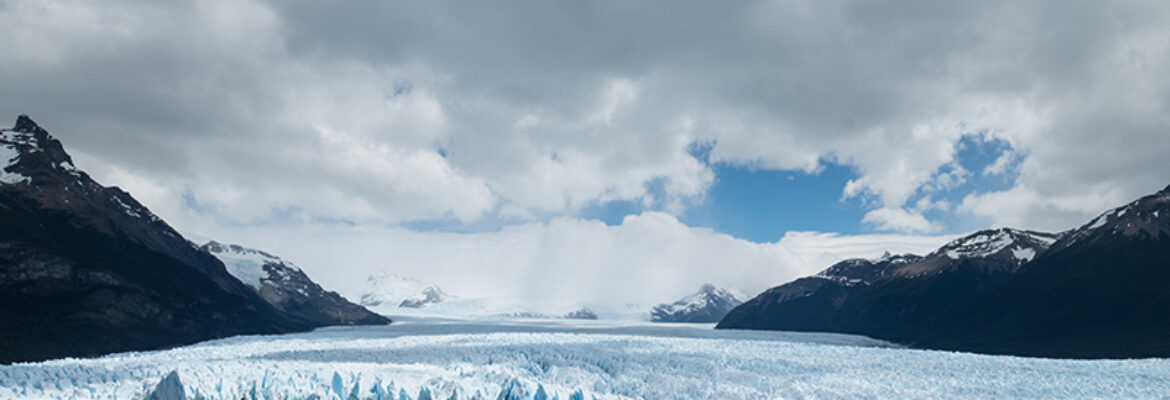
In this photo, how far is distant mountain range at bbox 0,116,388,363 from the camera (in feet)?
184

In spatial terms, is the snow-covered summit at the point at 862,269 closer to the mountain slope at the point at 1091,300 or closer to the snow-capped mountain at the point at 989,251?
the snow-capped mountain at the point at 989,251

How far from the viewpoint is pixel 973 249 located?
130750mm

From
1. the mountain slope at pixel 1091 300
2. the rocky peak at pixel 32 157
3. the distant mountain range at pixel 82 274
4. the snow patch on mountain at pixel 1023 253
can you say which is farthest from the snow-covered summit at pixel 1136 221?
the rocky peak at pixel 32 157

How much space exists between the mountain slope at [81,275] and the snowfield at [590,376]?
25.7m

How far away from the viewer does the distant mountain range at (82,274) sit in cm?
5606

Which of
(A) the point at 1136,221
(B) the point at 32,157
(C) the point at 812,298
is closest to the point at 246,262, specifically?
(B) the point at 32,157

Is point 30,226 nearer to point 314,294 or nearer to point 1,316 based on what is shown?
point 1,316

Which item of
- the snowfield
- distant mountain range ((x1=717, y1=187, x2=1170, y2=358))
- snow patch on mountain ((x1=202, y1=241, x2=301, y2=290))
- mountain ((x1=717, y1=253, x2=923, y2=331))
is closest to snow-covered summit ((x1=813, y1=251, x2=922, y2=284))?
mountain ((x1=717, y1=253, x2=923, y2=331))

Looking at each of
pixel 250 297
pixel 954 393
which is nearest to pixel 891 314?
pixel 954 393

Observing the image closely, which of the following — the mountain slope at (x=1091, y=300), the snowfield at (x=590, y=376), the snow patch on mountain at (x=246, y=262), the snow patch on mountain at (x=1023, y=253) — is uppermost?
the snow patch on mountain at (x=246, y=262)

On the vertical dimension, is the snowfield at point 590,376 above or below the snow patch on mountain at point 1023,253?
below

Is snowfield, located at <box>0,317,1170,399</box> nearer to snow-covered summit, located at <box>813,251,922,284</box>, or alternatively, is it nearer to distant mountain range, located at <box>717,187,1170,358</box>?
distant mountain range, located at <box>717,187,1170,358</box>

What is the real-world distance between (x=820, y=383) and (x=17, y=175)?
97.0 meters

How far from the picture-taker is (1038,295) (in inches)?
3558
